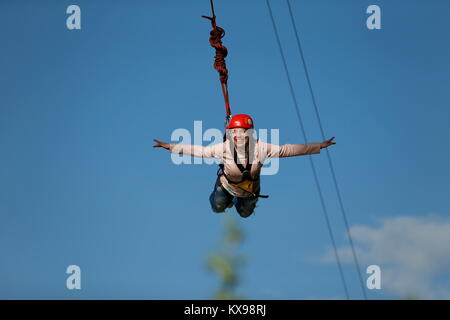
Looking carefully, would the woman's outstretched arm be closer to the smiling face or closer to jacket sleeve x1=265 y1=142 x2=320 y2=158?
the smiling face

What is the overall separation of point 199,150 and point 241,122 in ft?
3.68

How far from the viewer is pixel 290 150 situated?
19875 mm

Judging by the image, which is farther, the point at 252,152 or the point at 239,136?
the point at 252,152

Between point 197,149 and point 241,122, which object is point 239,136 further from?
point 197,149

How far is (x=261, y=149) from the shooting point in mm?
19859

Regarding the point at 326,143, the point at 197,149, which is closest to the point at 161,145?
the point at 197,149

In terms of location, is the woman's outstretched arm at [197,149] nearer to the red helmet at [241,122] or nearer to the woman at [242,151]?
the woman at [242,151]

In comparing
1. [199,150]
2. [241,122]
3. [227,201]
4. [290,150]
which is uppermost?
[241,122]

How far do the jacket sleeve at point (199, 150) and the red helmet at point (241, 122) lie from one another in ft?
1.90

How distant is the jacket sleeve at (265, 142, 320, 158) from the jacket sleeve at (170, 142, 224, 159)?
1038 mm

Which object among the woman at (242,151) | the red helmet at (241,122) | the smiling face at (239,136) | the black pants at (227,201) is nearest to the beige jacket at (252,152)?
the woman at (242,151)
